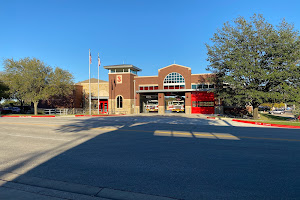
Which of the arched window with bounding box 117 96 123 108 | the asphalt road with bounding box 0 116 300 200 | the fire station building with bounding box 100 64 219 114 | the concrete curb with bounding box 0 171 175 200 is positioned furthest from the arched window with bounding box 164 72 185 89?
the concrete curb with bounding box 0 171 175 200

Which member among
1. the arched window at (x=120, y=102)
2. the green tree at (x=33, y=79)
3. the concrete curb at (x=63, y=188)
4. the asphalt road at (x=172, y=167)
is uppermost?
the green tree at (x=33, y=79)

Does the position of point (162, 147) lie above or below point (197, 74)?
below

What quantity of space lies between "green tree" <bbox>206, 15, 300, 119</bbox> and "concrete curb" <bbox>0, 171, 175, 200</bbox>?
78.3 feet

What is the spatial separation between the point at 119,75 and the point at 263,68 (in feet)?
92.1

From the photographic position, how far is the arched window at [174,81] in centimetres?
4322

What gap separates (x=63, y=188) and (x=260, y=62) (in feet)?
91.3

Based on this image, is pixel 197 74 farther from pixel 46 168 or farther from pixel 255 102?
pixel 46 168

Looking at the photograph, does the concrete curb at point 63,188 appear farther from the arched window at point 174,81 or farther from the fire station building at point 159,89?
the arched window at point 174,81

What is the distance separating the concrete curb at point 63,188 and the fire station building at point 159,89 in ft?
124

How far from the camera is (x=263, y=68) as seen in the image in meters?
26.6

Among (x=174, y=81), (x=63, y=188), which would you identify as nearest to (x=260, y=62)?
(x=174, y=81)

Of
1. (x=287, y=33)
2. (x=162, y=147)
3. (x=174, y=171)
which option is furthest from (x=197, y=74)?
(x=174, y=171)

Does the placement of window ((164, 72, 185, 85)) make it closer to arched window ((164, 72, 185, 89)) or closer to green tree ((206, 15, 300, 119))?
arched window ((164, 72, 185, 89))

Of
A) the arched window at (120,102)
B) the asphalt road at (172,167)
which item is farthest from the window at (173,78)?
the asphalt road at (172,167)
